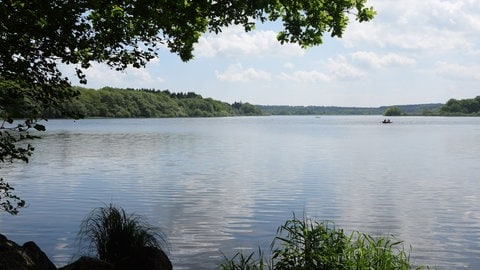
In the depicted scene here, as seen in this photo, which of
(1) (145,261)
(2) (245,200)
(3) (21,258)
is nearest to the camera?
(3) (21,258)

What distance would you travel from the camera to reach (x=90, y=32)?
11.4m

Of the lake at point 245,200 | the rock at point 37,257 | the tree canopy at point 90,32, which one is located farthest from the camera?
the lake at point 245,200

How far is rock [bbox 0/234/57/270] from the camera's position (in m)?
10.6

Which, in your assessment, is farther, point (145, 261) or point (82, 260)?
point (145, 261)

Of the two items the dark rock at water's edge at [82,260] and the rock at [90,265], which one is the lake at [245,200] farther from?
the rock at [90,265]

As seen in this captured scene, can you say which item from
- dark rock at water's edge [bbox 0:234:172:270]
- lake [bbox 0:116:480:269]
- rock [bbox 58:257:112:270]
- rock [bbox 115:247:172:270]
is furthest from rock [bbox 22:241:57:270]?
lake [bbox 0:116:480:269]

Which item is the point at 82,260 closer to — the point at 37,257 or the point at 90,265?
the point at 90,265

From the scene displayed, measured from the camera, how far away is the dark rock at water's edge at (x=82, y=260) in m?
11.0

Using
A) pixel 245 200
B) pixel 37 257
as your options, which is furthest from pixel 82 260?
pixel 245 200

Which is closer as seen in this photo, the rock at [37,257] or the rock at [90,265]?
the rock at [90,265]

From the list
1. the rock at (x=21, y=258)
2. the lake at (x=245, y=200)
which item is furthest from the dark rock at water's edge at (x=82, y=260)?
the lake at (x=245, y=200)

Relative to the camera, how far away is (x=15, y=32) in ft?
29.8

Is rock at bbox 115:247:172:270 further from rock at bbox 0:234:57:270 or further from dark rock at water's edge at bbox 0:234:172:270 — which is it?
rock at bbox 0:234:57:270

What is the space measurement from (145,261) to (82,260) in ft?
4.77
